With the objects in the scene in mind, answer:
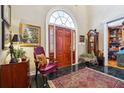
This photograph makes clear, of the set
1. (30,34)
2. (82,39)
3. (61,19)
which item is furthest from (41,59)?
(82,39)

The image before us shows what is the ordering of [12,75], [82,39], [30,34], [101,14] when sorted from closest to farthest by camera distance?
[12,75] → [30,34] → [101,14] → [82,39]

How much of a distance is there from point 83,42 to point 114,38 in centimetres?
299

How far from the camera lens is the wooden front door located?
18.7 ft

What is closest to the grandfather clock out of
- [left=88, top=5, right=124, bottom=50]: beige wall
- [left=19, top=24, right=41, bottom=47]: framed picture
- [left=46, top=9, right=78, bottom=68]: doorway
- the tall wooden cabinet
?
[left=88, top=5, right=124, bottom=50]: beige wall

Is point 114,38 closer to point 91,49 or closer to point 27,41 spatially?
point 91,49

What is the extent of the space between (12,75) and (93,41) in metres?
4.98

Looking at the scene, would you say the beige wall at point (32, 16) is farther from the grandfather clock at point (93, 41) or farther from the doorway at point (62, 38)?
the grandfather clock at point (93, 41)

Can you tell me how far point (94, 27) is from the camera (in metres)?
6.79

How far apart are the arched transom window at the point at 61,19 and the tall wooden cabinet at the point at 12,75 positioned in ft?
11.2

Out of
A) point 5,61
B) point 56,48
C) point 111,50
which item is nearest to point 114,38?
point 111,50

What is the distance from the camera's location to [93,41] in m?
6.46

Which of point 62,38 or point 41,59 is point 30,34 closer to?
Answer: point 41,59

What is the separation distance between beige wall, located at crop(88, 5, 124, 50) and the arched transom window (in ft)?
3.97

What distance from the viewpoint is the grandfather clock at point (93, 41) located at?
637 centimetres
